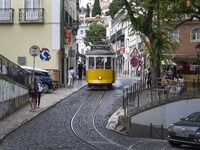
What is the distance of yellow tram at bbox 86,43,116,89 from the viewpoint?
123 ft

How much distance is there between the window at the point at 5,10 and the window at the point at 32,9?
5.02 ft

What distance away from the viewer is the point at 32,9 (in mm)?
41094

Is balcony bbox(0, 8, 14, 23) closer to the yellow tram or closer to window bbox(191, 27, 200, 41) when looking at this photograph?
the yellow tram

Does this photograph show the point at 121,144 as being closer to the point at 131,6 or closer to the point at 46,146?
the point at 46,146

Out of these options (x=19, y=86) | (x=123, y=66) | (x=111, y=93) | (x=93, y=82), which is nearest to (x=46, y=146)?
(x=19, y=86)

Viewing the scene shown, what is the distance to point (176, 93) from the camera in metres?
23.7

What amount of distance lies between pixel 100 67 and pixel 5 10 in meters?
10.1

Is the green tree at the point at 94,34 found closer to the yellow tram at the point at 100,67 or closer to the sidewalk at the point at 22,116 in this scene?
the yellow tram at the point at 100,67

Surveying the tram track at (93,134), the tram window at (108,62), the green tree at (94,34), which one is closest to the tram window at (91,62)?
the tram window at (108,62)

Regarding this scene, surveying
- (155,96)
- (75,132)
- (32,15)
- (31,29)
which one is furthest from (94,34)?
(75,132)

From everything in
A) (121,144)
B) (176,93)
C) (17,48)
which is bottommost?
(121,144)

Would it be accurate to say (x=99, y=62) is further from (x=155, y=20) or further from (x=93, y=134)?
(x=93, y=134)

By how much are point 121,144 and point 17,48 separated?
2585 cm

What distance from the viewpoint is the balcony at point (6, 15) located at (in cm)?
4141
